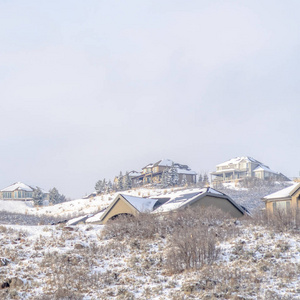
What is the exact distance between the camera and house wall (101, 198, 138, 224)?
100 feet

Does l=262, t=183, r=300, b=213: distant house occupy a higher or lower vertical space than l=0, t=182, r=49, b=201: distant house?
lower

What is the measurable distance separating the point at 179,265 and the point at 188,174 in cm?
6898

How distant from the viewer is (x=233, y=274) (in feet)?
49.6

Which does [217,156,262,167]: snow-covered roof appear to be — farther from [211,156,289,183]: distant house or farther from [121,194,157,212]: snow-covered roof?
[121,194,157,212]: snow-covered roof

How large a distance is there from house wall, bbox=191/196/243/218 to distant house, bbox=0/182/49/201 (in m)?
70.4

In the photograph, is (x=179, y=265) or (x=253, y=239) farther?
(x=253, y=239)

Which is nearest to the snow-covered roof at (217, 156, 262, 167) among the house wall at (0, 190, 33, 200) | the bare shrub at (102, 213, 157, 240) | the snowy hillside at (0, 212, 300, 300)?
the house wall at (0, 190, 33, 200)

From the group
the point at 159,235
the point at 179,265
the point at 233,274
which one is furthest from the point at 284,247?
the point at 159,235

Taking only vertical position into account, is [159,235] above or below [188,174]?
below

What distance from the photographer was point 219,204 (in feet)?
101

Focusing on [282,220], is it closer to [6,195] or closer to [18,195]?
[18,195]

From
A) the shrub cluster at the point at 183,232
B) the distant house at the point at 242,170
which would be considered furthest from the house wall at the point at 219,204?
the distant house at the point at 242,170

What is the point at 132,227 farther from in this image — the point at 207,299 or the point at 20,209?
the point at 20,209

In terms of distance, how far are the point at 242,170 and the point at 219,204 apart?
170 feet
